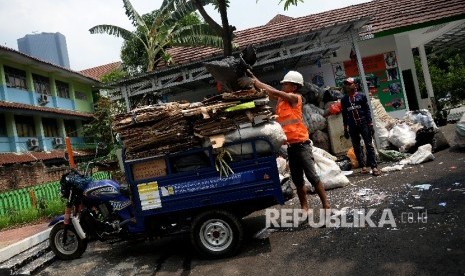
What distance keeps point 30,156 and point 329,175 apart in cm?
2033

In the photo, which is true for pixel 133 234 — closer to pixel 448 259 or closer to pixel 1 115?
pixel 448 259

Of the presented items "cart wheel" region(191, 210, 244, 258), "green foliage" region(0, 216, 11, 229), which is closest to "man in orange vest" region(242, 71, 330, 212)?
"cart wheel" region(191, 210, 244, 258)

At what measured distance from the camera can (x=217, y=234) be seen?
13.8 ft

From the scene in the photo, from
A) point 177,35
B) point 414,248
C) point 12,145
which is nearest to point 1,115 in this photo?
point 12,145

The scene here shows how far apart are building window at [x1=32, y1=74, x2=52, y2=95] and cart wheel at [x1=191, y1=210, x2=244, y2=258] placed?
24706 millimetres

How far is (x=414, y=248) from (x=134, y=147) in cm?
303

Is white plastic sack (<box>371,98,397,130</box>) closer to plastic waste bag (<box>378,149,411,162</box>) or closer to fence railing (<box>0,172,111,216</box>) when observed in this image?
plastic waste bag (<box>378,149,411,162</box>)

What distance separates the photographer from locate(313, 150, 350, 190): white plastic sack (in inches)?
263

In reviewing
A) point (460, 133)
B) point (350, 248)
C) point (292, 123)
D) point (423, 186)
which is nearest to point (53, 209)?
point (292, 123)

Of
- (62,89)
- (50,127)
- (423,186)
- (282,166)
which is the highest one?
(62,89)

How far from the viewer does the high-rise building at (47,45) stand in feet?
365

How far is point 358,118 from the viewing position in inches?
277

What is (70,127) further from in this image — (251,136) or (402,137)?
(251,136)

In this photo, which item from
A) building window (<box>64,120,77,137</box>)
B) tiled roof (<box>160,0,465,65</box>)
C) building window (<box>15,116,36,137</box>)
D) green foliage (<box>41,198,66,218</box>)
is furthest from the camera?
building window (<box>64,120,77,137</box>)
